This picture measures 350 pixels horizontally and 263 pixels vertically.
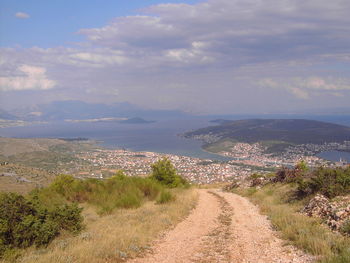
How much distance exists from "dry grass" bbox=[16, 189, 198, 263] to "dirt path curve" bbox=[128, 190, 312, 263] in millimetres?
387

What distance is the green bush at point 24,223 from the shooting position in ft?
22.7

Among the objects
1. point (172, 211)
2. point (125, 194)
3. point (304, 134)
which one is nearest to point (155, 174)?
point (125, 194)

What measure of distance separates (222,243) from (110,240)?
2.96 metres

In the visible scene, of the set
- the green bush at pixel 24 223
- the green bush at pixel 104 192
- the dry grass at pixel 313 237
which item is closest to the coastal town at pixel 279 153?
the green bush at pixel 104 192

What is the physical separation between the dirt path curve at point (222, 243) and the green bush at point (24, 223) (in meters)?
2.54

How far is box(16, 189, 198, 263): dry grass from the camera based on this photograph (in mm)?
6301

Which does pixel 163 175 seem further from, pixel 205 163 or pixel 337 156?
pixel 337 156

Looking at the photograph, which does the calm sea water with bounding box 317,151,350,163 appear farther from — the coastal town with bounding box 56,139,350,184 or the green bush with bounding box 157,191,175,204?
the green bush with bounding box 157,191,175,204

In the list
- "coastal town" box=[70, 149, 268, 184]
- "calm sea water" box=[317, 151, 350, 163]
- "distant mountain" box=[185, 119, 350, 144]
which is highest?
"distant mountain" box=[185, 119, 350, 144]

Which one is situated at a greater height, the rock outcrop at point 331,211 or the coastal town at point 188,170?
the rock outcrop at point 331,211

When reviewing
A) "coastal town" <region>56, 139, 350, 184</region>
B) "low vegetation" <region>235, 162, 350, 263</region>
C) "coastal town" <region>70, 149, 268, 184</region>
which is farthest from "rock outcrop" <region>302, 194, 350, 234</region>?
"coastal town" <region>70, 149, 268, 184</region>

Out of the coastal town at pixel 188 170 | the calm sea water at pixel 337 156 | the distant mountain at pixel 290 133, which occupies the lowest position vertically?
the coastal town at pixel 188 170

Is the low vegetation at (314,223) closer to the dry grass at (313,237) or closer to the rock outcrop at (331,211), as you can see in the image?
the dry grass at (313,237)

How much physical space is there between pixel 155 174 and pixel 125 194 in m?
10.2
